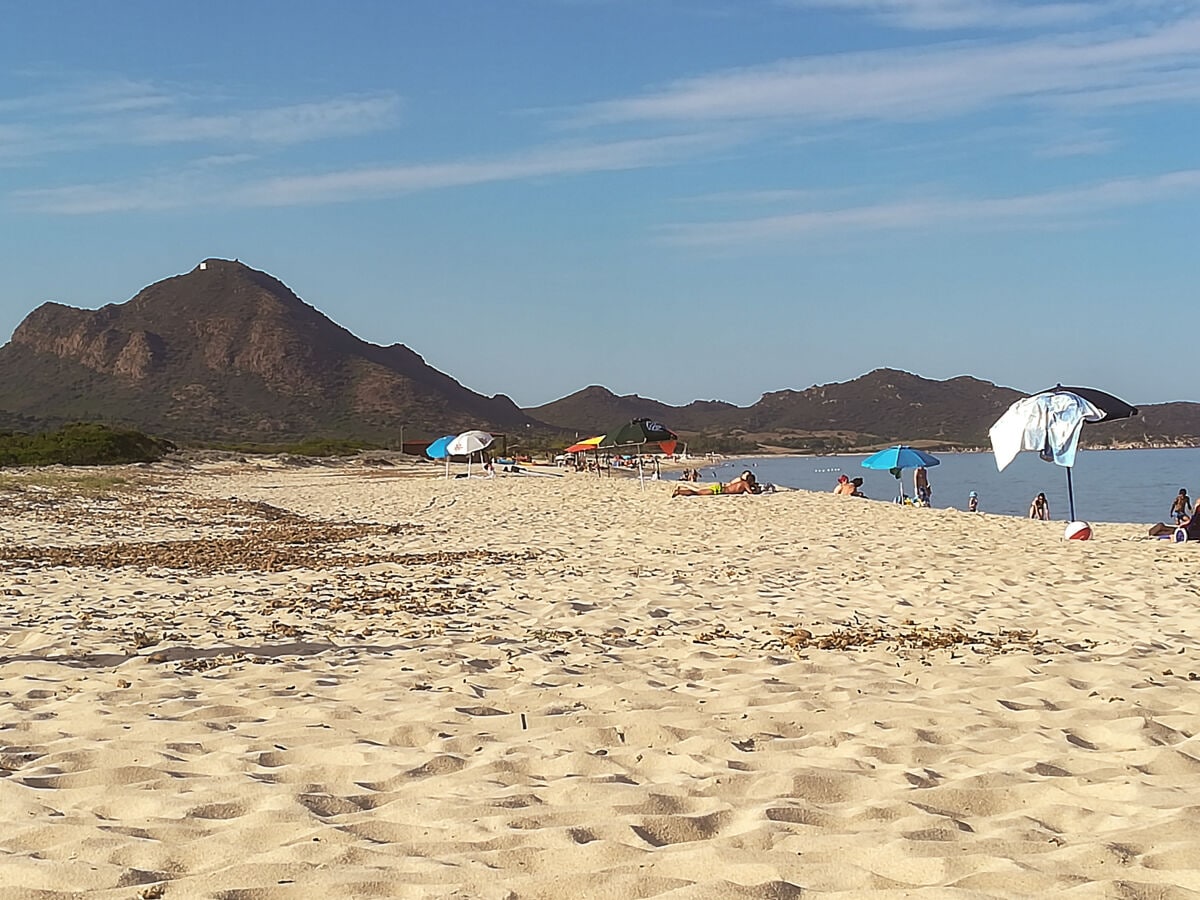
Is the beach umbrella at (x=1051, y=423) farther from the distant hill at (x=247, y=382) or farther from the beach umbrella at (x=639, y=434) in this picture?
the distant hill at (x=247, y=382)

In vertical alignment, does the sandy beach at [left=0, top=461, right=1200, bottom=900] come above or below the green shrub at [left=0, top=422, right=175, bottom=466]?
below

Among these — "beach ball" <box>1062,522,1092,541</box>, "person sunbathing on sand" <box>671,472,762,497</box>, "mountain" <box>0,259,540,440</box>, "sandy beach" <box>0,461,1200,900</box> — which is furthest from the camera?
"mountain" <box>0,259,540,440</box>

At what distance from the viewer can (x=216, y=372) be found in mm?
140375

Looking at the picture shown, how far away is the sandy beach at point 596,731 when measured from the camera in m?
3.16

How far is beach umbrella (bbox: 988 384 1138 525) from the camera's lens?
16.2m

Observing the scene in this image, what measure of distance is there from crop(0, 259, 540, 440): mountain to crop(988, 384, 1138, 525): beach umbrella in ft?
348

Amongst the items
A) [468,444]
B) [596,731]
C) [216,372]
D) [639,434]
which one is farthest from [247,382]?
[596,731]

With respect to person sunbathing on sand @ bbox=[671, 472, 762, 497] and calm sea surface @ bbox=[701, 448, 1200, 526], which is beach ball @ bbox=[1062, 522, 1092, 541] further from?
person sunbathing on sand @ bbox=[671, 472, 762, 497]

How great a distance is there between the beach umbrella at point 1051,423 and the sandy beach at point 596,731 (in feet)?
17.6

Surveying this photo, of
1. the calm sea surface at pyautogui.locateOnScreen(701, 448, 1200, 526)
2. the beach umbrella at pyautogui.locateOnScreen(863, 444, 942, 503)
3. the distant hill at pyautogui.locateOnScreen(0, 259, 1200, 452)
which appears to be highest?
the distant hill at pyautogui.locateOnScreen(0, 259, 1200, 452)

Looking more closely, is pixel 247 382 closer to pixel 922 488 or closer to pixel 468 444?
pixel 468 444

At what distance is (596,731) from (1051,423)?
1332 centimetres

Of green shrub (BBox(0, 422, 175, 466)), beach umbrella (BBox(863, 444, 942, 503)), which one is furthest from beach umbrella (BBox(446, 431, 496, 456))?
green shrub (BBox(0, 422, 175, 466))

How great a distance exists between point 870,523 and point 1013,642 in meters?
11.4
